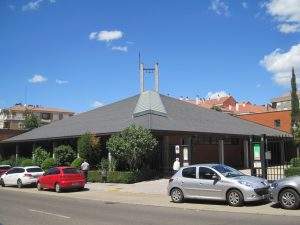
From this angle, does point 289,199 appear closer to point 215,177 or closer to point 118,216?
point 215,177

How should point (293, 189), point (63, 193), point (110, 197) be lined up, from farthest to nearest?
point (63, 193) < point (110, 197) < point (293, 189)

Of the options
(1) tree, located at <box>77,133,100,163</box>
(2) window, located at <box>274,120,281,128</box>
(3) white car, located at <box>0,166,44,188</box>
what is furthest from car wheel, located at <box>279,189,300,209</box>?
(2) window, located at <box>274,120,281,128</box>

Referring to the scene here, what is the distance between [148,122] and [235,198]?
57.8 feet

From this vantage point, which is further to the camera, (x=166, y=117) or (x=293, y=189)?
(x=166, y=117)

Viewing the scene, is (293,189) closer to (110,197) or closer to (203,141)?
(110,197)

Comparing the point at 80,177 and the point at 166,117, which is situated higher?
the point at 166,117

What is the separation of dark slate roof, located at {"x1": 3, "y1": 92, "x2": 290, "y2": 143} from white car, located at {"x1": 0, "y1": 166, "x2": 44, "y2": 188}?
5.38m

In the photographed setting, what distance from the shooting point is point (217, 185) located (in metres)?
18.7

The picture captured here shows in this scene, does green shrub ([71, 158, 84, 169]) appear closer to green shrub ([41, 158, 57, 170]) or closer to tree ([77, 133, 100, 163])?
tree ([77, 133, 100, 163])

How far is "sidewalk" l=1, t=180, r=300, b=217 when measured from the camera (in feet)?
55.2

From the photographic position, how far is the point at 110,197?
24.7m

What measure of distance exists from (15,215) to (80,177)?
11815 mm

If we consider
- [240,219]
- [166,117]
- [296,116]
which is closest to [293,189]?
[240,219]

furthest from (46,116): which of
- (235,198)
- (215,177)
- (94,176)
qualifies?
(235,198)
